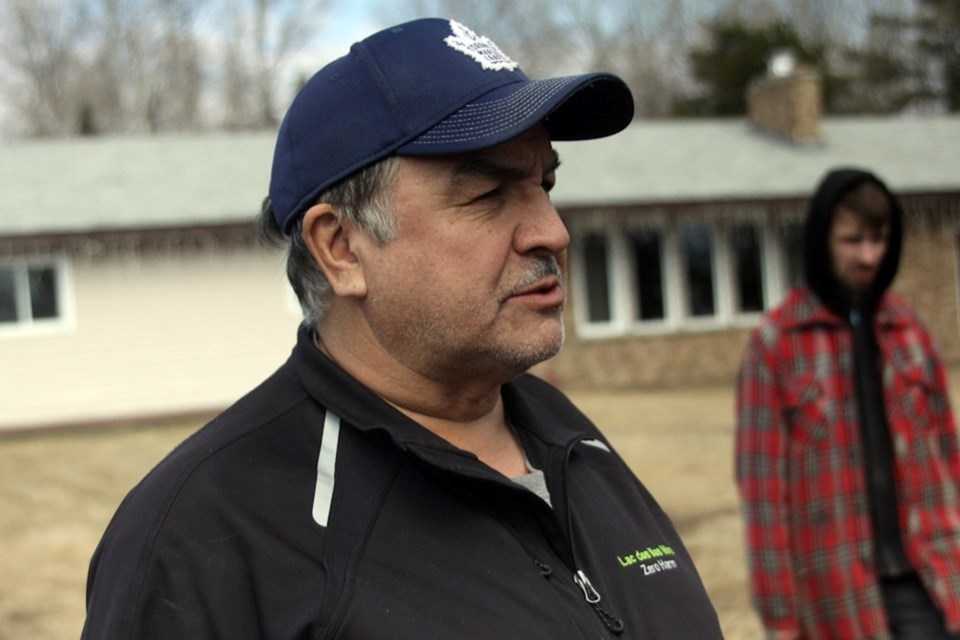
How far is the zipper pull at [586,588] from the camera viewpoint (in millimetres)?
1940

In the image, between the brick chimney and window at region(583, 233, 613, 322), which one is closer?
window at region(583, 233, 613, 322)

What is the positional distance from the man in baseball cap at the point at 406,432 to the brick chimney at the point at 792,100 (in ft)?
70.4

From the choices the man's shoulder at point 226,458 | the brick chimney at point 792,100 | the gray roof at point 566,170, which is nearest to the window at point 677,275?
the gray roof at point 566,170

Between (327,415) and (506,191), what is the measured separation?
0.49 metres

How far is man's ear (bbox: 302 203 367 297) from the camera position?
1997 millimetres

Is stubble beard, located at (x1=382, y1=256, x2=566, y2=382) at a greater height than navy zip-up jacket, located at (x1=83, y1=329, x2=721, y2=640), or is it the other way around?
stubble beard, located at (x1=382, y1=256, x2=566, y2=382)

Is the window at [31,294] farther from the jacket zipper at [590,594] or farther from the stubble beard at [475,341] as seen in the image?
the jacket zipper at [590,594]

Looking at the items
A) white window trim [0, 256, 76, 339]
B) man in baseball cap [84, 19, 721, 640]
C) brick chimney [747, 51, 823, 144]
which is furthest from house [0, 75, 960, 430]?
man in baseball cap [84, 19, 721, 640]

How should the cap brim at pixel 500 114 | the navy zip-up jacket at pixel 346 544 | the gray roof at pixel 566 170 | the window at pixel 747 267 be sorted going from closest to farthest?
1. the navy zip-up jacket at pixel 346 544
2. the cap brim at pixel 500 114
3. the gray roof at pixel 566 170
4. the window at pixel 747 267

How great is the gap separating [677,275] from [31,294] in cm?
1005

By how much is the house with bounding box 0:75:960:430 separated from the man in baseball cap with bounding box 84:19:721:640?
1494 centimetres

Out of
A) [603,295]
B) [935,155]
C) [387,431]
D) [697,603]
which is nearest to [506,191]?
[387,431]

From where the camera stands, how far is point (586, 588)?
6.41ft

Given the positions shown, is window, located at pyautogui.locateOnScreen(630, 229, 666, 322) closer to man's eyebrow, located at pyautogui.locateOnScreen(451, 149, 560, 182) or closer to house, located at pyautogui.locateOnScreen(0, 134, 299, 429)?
house, located at pyautogui.locateOnScreen(0, 134, 299, 429)
